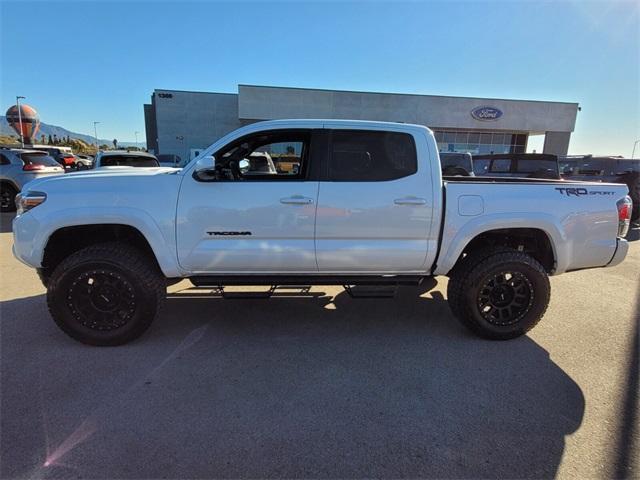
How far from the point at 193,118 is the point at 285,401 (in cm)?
3767

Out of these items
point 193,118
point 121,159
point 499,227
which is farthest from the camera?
point 193,118

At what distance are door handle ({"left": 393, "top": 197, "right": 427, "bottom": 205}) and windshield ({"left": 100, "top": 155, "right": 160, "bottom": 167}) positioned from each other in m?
7.34

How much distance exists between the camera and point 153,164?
9133 millimetres

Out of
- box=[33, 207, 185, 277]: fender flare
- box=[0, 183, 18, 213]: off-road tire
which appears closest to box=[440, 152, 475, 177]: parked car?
box=[33, 207, 185, 277]: fender flare

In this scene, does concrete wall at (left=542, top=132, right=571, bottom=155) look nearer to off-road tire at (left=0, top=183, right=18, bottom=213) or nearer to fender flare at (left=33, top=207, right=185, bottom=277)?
off-road tire at (left=0, top=183, right=18, bottom=213)

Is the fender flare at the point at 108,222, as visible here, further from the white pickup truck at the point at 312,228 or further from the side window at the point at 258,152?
the side window at the point at 258,152

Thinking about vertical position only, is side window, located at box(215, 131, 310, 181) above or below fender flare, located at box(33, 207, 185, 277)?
above

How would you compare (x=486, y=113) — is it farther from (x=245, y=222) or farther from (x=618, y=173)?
→ (x=245, y=222)

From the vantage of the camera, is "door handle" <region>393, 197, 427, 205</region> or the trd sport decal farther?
the trd sport decal

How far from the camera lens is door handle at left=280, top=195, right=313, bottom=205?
342 centimetres

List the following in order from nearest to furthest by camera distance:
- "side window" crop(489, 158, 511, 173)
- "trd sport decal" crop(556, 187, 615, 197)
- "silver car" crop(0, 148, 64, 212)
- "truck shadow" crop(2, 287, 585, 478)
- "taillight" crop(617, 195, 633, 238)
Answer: "truck shadow" crop(2, 287, 585, 478)
"trd sport decal" crop(556, 187, 615, 197)
"taillight" crop(617, 195, 633, 238)
"silver car" crop(0, 148, 64, 212)
"side window" crop(489, 158, 511, 173)

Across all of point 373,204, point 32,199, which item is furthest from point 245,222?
point 32,199

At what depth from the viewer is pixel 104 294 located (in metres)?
3.49

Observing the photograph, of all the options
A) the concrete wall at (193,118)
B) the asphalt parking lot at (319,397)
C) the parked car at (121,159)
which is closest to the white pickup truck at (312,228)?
the asphalt parking lot at (319,397)
